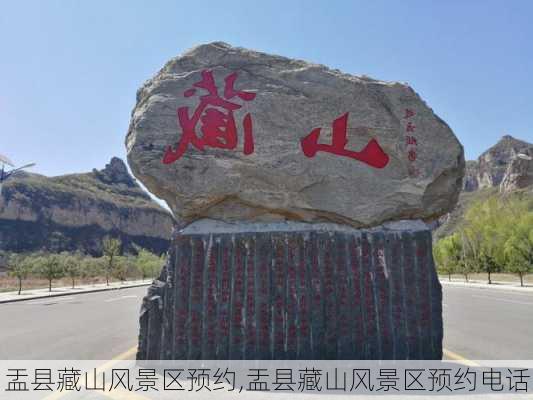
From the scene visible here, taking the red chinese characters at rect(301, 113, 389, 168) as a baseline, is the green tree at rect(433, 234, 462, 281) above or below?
below

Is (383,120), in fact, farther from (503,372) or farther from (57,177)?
(57,177)

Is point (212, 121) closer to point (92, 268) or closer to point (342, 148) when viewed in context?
point (342, 148)

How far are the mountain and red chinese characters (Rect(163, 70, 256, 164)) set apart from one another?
77675 mm

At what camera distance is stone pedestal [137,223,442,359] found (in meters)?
5.03

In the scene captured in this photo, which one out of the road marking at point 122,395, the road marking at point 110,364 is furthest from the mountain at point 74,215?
the road marking at point 122,395

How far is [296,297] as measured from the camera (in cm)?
513

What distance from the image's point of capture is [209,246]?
530cm

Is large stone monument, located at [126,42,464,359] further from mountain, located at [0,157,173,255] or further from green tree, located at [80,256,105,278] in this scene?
mountain, located at [0,157,173,255]

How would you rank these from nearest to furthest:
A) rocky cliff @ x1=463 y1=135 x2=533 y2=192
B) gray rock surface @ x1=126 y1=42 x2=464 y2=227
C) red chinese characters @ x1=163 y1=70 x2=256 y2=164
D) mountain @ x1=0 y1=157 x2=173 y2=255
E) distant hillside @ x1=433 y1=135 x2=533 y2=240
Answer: gray rock surface @ x1=126 y1=42 x2=464 y2=227
red chinese characters @ x1=163 y1=70 x2=256 y2=164
mountain @ x1=0 y1=157 x2=173 y2=255
distant hillside @ x1=433 y1=135 x2=533 y2=240
rocky cliff @ x1=463 y1=135 x2=533 y2=192

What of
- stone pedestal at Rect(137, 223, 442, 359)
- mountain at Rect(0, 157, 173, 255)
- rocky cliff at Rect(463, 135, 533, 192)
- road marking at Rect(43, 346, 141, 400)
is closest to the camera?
road marking at Rect(43, 346, 141, 400)

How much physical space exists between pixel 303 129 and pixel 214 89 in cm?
131

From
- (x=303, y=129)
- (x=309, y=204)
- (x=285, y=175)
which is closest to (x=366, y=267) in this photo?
(x=309, y=204)

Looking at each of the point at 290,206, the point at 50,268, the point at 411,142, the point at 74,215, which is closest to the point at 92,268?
the point at 50,268

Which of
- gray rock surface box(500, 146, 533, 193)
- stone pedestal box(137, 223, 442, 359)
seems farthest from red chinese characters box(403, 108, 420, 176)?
gray rock surface box(500, 146, 533, 193)
